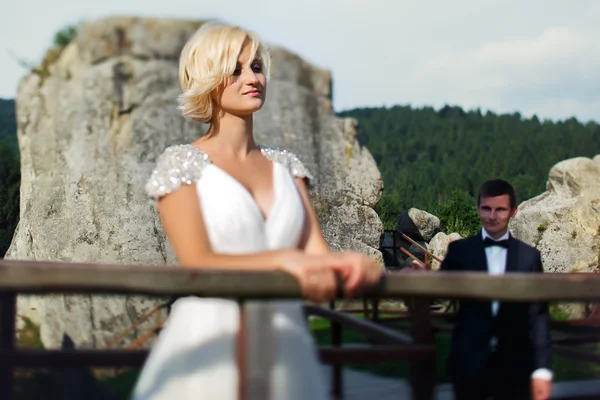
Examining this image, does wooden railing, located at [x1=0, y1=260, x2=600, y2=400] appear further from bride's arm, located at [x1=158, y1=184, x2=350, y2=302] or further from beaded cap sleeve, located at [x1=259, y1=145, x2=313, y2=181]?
beaded cap sleeve, located at [x1=259, y1=145, x2=313, y2=181]

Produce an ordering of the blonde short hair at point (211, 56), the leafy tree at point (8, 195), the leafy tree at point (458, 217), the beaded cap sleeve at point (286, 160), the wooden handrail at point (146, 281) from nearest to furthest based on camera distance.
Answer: the wooden handrail at point (146, 281) → the blonde short hair at point (211, 56) → the beaded cap sleeve at point (286, 160) → the leafy tree at point (458, 217) → the leafy tree at point (8, 195)

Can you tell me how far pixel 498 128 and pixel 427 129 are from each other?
11540mm

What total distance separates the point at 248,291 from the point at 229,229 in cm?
36

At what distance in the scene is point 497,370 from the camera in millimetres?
1923

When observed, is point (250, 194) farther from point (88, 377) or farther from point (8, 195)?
point (8, 195)

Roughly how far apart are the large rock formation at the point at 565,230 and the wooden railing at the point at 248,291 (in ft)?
26.0

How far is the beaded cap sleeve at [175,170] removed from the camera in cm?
170

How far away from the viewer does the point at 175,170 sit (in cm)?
172

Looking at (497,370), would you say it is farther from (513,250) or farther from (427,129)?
(427,129)

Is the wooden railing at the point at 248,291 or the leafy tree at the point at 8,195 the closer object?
the wooden railing at the point at 248,291

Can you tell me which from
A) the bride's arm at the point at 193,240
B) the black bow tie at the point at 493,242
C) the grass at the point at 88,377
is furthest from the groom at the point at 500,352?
the bride's arm at the point at 193,240

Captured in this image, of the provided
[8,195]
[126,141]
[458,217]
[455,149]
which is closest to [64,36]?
[126,141]

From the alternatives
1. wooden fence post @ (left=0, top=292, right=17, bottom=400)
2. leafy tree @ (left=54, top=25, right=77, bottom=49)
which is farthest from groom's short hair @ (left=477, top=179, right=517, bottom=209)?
leafy tree @ (left=54, top=25, right=77, bottom=49)

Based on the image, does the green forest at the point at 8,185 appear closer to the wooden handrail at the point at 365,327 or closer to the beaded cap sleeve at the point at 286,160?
the wooden handrail at the point at 365,327
